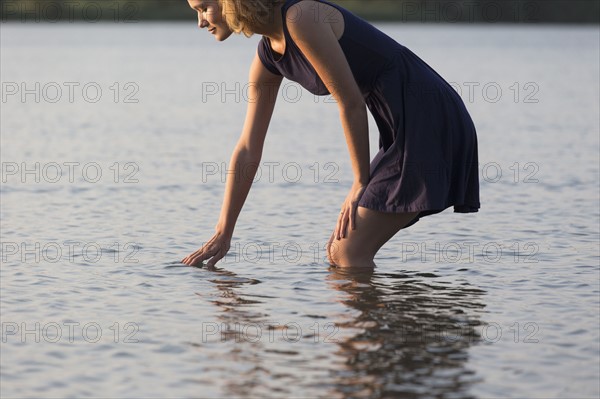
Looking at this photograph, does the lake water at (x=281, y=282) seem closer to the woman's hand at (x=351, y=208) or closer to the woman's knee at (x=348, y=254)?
the woman's knee at (x=348, y=254)

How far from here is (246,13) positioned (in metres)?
5.67

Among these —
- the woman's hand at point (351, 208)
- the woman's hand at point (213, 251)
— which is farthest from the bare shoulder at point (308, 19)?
the woman's hand at point (213, 251)

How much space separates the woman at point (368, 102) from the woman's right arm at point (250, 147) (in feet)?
0.04

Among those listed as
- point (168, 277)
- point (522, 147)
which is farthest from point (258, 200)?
point (522, 147)

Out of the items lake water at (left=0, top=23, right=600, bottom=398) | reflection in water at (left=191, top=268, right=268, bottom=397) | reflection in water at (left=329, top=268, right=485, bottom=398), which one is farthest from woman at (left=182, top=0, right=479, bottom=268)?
reflection in water at (left=191, top=268, right=268, bottom=397)

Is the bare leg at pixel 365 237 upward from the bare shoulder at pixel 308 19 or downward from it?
downward

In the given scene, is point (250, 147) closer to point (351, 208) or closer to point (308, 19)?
point (351, 208)

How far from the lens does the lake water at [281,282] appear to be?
519 centimetres

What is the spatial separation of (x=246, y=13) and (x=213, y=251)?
77.0 inches

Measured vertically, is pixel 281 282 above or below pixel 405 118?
below

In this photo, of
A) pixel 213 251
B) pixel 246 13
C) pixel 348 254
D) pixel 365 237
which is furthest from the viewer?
pixel 213 251

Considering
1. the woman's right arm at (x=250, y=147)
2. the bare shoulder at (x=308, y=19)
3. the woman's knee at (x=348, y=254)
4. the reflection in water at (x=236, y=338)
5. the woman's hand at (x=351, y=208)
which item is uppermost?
the bare shoulder at (x=308, y=19)

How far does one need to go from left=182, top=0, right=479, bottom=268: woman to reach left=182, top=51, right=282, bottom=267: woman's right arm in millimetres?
12

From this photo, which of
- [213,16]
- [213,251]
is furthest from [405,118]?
[213,251]
